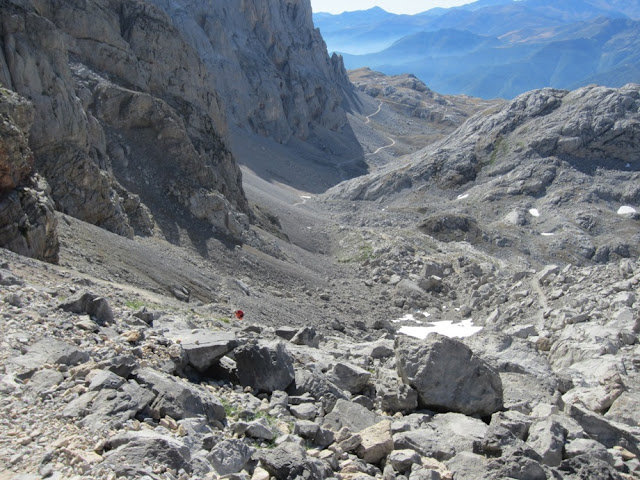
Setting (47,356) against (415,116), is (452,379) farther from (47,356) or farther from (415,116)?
(415,116)

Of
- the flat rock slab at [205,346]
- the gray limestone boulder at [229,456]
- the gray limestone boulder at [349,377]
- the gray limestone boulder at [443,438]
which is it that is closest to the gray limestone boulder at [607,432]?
the gray limestone boulder at [443,438]

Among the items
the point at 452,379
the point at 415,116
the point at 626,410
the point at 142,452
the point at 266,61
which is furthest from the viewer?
the point at 415,116

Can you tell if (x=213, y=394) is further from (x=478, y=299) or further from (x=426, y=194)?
(x=426, y=194)

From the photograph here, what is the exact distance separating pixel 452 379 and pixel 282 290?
79.7 feet

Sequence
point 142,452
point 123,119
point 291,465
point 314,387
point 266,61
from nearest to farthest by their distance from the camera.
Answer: point 142,452, point 291,465, point 314,387, point 123,119, point 266,61

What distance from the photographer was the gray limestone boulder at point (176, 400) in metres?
9.42

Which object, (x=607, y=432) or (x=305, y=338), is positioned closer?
(x=607, y=432)

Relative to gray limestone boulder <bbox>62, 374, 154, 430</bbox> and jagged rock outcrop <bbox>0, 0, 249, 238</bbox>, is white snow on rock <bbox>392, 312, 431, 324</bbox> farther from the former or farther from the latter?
gray limestone boulder <bbox>62, 374, 154, 430</bbox>

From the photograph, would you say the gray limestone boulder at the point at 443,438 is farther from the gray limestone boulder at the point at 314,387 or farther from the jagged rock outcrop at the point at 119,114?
the jagged rock outcrop at the point at 119,114

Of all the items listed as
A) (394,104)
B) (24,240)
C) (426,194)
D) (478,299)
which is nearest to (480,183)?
(426,194)

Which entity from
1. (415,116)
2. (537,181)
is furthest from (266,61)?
(537,181)

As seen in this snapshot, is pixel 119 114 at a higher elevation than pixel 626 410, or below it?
higher

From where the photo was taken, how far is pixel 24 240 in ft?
69.4

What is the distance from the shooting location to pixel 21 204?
21.8m
